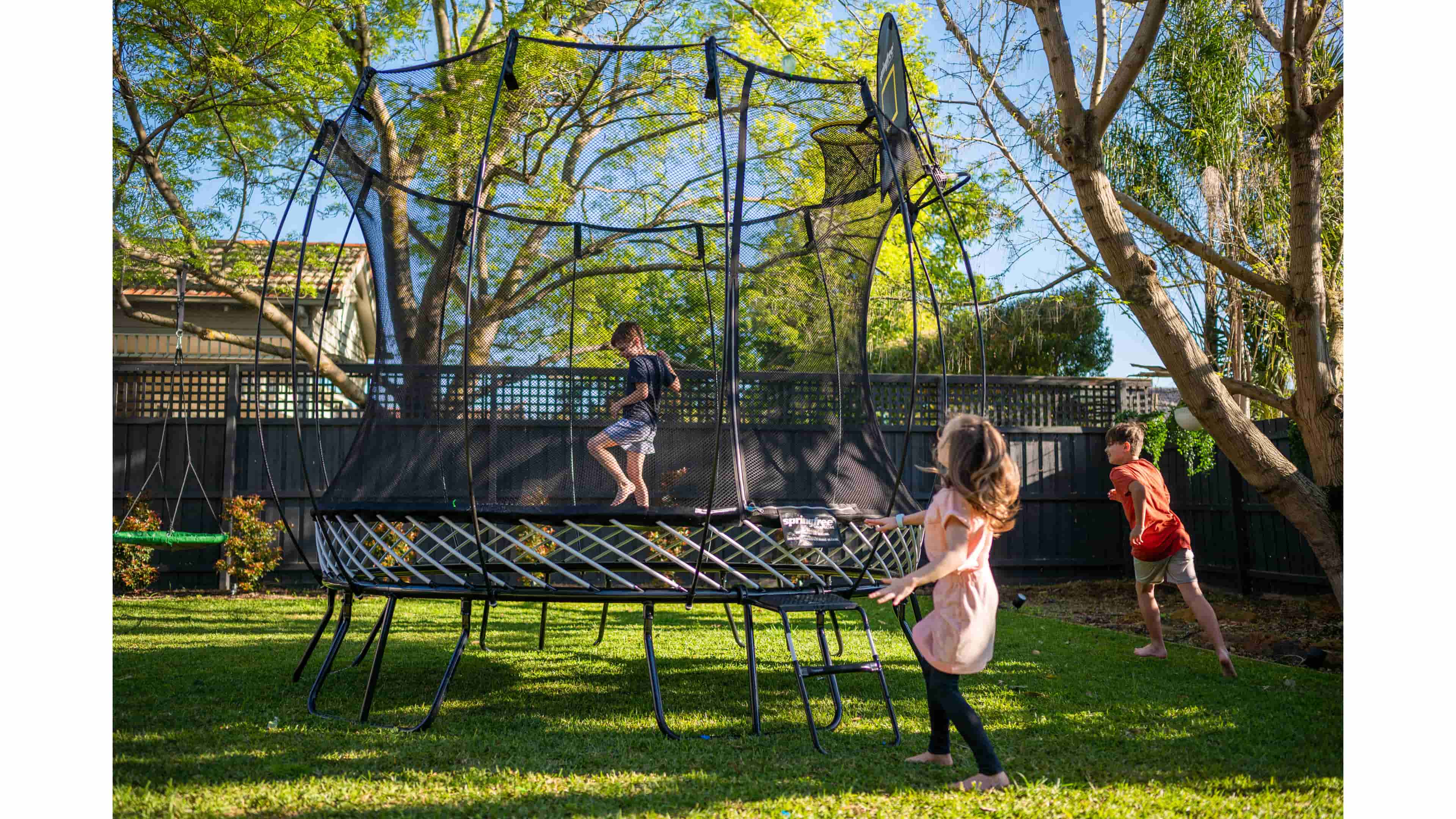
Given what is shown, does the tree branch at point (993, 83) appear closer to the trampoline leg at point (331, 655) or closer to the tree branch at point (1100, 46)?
the tree branch at point (1100, 46)

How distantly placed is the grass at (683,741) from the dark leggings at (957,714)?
0.09 meters

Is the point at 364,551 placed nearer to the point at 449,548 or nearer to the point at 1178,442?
the point at 449,548

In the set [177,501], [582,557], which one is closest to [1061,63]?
[582,557]

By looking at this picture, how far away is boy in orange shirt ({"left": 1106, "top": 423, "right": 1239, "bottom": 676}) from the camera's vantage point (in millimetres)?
4520

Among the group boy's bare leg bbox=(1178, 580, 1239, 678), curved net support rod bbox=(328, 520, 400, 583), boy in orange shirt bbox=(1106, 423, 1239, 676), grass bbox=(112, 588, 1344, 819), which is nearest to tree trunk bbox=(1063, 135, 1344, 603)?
boy in orange shirt bbox=(1106, 423, 1239, 676)

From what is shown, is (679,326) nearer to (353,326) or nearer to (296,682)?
(296,682)

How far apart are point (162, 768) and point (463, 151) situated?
443 centimetres

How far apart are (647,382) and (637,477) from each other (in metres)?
0.48

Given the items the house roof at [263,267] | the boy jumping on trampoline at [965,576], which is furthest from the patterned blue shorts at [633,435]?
the house roof at [263,267]

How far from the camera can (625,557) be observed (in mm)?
3033

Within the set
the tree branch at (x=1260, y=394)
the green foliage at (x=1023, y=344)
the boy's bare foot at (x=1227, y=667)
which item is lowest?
the boy's bare foot at (x=1227, y=667)

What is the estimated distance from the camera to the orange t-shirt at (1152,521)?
15.0 feet
